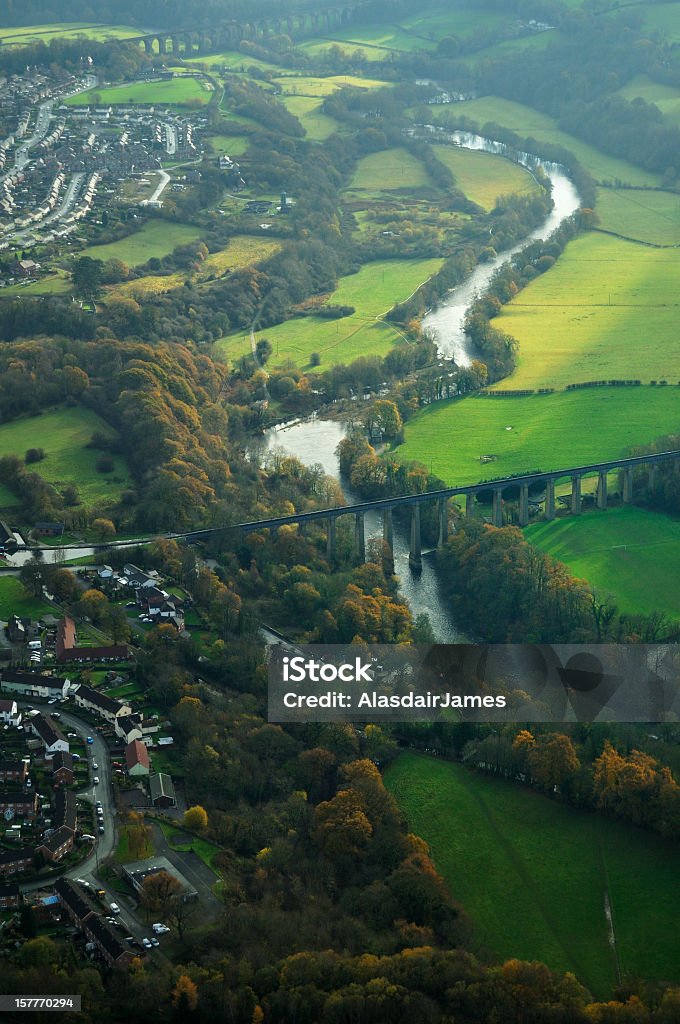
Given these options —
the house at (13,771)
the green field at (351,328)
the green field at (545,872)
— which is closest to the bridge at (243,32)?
the green field at (351,328)

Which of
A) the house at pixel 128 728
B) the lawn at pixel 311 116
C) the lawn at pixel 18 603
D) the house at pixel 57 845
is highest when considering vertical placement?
the house at pixel 57 845

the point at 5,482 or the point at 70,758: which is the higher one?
the point at 70,758

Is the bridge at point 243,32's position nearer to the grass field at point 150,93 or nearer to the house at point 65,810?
the grass field at point 150,93

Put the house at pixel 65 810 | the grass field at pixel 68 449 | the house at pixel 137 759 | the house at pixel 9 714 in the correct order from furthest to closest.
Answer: the grass field at pixel 68 449, the house at pixel 9 714, the house at pixel 137 759, the house at pixel 65 810

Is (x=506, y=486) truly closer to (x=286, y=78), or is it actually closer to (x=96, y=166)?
(x=96, y=166)

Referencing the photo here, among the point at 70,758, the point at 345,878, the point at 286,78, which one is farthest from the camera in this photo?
the point at 286,78

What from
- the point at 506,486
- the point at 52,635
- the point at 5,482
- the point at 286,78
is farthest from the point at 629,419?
the point at 286,78
